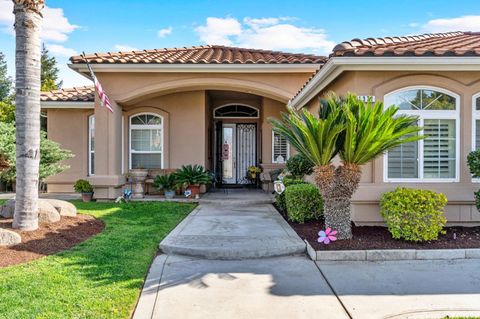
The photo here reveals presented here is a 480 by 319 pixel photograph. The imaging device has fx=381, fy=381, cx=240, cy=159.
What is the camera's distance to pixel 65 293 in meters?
4.20

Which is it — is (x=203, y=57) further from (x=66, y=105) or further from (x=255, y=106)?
(x=66, y=105)

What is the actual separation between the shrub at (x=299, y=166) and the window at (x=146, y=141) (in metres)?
4.91

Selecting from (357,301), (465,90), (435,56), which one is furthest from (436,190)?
(357,301)

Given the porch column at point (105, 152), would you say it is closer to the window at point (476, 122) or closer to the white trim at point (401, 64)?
the white trim at point (401, 64)

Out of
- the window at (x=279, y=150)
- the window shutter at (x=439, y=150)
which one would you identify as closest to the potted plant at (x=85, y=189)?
the window at (x=279, y=150)

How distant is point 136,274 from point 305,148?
10.7 feet

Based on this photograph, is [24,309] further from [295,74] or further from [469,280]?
[295,74]

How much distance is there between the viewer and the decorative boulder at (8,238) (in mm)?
5891

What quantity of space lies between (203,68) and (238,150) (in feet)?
16.8

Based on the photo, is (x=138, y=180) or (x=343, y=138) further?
(x=138, y=180)

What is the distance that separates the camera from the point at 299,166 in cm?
1026

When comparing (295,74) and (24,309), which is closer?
(24,309)

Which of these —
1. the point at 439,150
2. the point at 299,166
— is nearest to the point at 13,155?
the point at 299,166

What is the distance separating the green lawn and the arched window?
28.2ft
